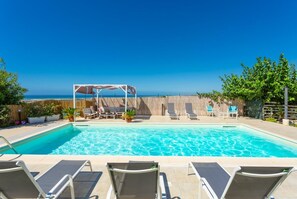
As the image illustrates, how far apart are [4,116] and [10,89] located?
216 centimetres

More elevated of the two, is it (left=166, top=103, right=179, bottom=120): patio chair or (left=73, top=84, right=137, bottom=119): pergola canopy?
(left=73, top=84, right=137, bottom=119): pergola canopy

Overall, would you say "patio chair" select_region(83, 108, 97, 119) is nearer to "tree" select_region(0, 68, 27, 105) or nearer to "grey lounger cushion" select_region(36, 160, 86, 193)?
"tree" select_region(0, 68, 27, 105)

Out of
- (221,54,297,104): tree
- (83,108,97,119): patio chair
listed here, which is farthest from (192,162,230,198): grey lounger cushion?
(221,54,297,104): tree

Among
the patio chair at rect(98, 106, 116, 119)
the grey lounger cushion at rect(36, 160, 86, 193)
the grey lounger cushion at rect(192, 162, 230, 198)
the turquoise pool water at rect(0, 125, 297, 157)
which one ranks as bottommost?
the turquoise pool water at rect(0, 125, 297, 157)

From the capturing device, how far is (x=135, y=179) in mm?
2305

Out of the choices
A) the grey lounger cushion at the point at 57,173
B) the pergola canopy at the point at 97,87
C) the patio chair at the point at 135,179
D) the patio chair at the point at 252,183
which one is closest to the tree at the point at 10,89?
the pergola canopy at the point at 97,87

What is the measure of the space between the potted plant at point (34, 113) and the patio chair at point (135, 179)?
415 inches

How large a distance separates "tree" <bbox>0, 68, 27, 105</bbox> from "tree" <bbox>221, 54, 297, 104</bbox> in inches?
570

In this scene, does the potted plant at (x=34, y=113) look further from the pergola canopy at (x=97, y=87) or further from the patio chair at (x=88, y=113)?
the pergola canopy at (x=97, y=87)

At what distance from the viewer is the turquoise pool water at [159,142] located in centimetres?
659

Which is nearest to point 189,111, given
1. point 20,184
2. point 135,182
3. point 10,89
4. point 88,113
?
point 88,113

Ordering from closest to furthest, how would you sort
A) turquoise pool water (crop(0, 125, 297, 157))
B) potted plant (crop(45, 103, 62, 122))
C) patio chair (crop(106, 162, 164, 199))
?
patio chair (crop(106, 162, 164, 199))
turquoise pool water (crop(0, 125, 297, 157))
potted plant (crop(45, 103, 62, 122))

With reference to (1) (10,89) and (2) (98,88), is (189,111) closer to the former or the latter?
(2) (98,88)

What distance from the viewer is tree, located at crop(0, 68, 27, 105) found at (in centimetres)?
1022
